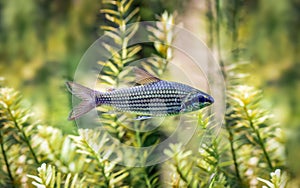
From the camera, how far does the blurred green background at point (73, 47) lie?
1470 millimetres

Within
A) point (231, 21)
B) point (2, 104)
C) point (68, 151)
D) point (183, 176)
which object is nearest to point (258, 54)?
point (231, 21)

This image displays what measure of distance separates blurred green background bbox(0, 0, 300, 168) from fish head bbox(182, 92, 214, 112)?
0.62 m

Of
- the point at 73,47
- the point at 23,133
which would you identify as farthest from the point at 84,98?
the point at 73,47

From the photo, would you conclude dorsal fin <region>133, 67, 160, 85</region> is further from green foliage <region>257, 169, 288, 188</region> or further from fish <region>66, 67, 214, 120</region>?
green foliage <region>257, 169, 288, 188</region>

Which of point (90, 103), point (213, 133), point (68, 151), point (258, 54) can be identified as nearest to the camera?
point (90, 103)

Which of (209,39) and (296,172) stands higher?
(209,39)

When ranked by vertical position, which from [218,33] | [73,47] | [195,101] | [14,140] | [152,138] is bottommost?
[14,140]

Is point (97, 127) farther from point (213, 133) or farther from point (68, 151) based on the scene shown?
point (213, 133)

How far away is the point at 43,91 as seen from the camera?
1.64 m

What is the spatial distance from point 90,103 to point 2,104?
43 centimetres

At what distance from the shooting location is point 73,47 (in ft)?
5.14

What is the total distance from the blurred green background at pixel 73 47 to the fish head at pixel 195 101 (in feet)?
2.04

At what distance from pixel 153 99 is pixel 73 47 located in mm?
916

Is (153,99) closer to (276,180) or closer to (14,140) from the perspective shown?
(276,180)
